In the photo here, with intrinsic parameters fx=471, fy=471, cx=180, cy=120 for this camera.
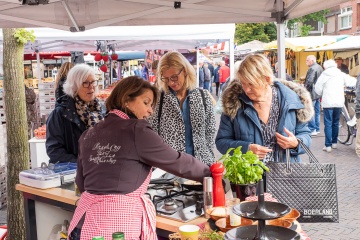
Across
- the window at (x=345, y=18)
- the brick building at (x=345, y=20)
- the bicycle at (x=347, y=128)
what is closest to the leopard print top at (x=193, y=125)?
the bicycle at (x=347, y=128)

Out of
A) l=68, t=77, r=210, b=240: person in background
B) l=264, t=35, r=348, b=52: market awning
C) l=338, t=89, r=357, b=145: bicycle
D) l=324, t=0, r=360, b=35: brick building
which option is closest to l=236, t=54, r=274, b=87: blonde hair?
l=68, t=77, r=210, b=240: person in background

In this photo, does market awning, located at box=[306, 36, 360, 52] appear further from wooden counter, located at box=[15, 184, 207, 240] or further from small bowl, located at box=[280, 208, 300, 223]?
small bowl, located at box=[280, 208, 300, 223]

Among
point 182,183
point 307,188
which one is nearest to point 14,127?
point 182,183

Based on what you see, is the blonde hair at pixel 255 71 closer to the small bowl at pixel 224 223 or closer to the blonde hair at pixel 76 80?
the small bowl at pixel 224 223

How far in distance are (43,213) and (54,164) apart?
42 centimetres

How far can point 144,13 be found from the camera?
406cm

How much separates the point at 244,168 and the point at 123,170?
690mm

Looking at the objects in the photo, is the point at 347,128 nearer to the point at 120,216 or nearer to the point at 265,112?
the point at 265,112

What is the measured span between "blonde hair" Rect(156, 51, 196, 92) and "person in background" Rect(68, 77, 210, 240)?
1.32 m

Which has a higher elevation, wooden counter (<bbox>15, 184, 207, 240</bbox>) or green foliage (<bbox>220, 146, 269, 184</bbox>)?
green foliage (<bbox>220, 146, 269, 184</bbox>)

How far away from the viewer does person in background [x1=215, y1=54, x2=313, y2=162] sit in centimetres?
324

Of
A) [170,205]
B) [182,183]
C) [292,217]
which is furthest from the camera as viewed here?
[182,183]

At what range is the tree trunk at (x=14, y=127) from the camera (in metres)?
5.15

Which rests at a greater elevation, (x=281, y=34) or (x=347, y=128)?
(x=281, y=34)
